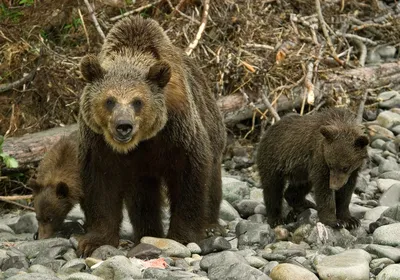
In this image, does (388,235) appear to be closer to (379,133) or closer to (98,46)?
(379,133)

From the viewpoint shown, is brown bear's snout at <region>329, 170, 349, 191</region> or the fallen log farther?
the fallen log

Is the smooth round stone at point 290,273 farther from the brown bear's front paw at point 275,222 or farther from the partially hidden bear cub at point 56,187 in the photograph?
the partially hidden bear cub at point 56,187

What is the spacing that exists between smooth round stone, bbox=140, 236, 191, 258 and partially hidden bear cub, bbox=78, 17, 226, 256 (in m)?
0.27

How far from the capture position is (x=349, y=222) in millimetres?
7793

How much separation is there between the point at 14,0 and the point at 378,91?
5471mm

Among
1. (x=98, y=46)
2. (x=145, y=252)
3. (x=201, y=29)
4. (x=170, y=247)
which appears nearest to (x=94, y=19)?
(x=98, y=46)

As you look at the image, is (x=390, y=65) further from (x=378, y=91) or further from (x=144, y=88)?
(x=144, y=88)

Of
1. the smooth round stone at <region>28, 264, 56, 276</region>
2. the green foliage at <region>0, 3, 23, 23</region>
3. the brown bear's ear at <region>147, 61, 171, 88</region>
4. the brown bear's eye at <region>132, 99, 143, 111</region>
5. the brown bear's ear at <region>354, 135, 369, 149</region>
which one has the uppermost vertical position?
the green foliage at <region>0, 3, 23, 23</region>

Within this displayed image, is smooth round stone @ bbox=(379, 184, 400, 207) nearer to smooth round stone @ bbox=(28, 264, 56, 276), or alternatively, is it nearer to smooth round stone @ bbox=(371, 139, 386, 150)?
smooth round stone @ bbox=(371, 139, 386, 150)

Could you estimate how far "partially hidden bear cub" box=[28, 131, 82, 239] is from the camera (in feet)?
27.6

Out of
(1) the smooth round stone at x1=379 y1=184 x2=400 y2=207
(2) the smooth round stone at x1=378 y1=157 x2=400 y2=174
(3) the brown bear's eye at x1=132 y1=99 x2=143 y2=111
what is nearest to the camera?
(3) the brown bear's eye at x1=132 y1=99 x2=143 y2=111

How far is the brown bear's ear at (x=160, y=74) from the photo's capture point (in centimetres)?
676

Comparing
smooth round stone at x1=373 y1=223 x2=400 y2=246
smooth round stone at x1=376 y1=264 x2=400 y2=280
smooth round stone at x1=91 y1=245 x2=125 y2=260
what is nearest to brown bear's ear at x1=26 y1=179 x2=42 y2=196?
smooth round stone at x1=91 y1=245 x2=125 y2=260

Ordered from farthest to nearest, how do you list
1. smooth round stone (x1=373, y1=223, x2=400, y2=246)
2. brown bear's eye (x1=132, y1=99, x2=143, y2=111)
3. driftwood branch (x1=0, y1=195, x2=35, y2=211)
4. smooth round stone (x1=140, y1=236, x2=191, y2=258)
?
driftwood branch (x1=0, y1=195, x2=35, y2=211)
smooth round stone (x1=373, y1=223, x2=400, y2=246)
smooth round stone (x1=140, y1=236, x2=191, y2=258)
brown bear's eye (x1=132, y1=99, x2=143, y2=111)
